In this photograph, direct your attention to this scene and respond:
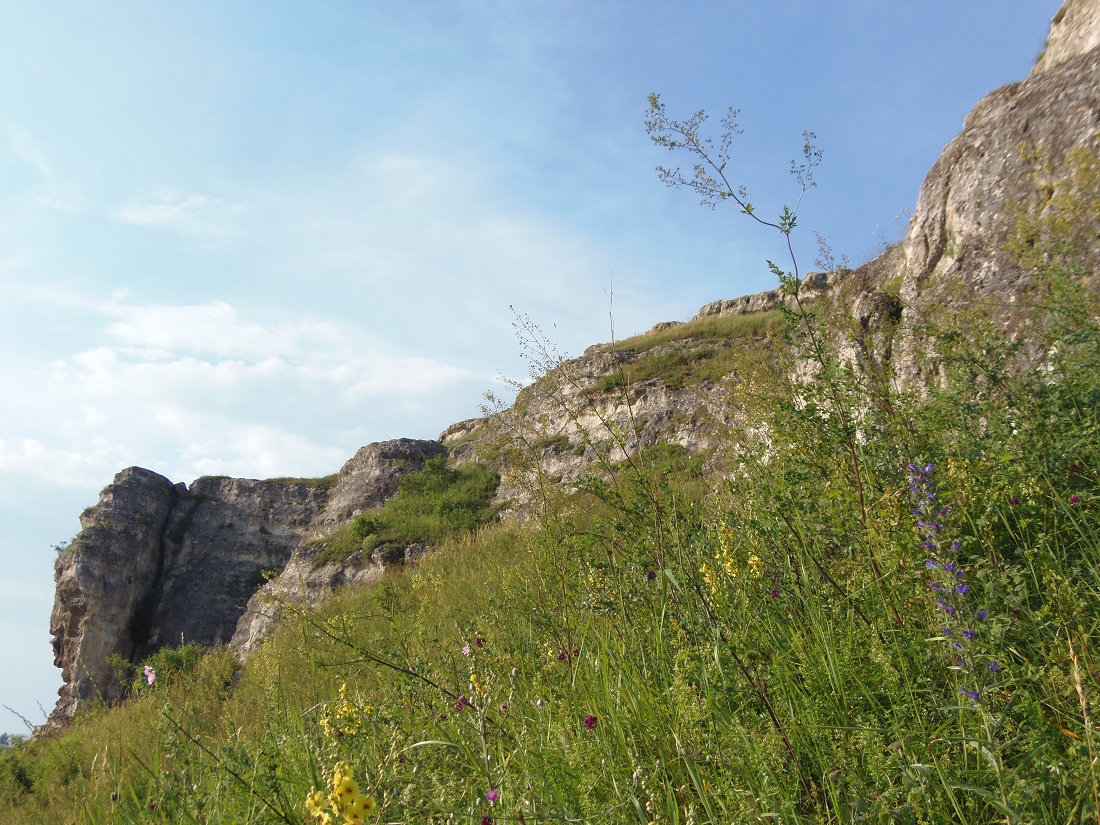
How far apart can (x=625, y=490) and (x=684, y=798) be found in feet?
5.03

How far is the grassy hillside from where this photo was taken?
65.7 inches

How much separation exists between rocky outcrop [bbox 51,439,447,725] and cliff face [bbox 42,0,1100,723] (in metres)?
0.05

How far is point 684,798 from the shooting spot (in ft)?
6.34

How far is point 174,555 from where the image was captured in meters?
23.4

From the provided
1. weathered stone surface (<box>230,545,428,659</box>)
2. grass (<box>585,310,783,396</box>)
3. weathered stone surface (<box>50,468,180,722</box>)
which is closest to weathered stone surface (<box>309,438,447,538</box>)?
weathered stone surface (<box>230,545,428,659</box>)

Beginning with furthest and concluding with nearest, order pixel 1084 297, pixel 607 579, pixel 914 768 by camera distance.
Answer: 1. pixel 1084 297
2. pixel 607 579
3. pixel 914 768

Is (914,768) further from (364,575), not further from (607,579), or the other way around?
(364,575)

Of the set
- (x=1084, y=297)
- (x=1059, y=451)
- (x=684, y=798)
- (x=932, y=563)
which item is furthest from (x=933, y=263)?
(x=684, y=798)

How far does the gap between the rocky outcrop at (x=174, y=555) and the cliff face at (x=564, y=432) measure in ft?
0.16

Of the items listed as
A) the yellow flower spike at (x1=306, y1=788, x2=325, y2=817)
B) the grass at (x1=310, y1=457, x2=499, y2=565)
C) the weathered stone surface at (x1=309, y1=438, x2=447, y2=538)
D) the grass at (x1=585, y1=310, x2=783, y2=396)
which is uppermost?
the grass at (x1=585, y1=310, x2=783, y2=396)

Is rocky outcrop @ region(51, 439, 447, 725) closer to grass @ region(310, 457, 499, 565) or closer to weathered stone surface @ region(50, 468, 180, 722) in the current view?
weathered stone surface @ region(50, 468, 180, 722)

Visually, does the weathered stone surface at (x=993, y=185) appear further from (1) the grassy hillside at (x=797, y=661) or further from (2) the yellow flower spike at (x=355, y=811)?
(2) the yellow flower spike at (x=355, y=811)

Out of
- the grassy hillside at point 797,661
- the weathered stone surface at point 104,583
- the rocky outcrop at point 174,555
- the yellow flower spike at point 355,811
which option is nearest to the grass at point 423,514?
Answer: the rocky outcrop at point 174,555

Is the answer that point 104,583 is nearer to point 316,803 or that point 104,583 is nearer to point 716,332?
point 716,332
